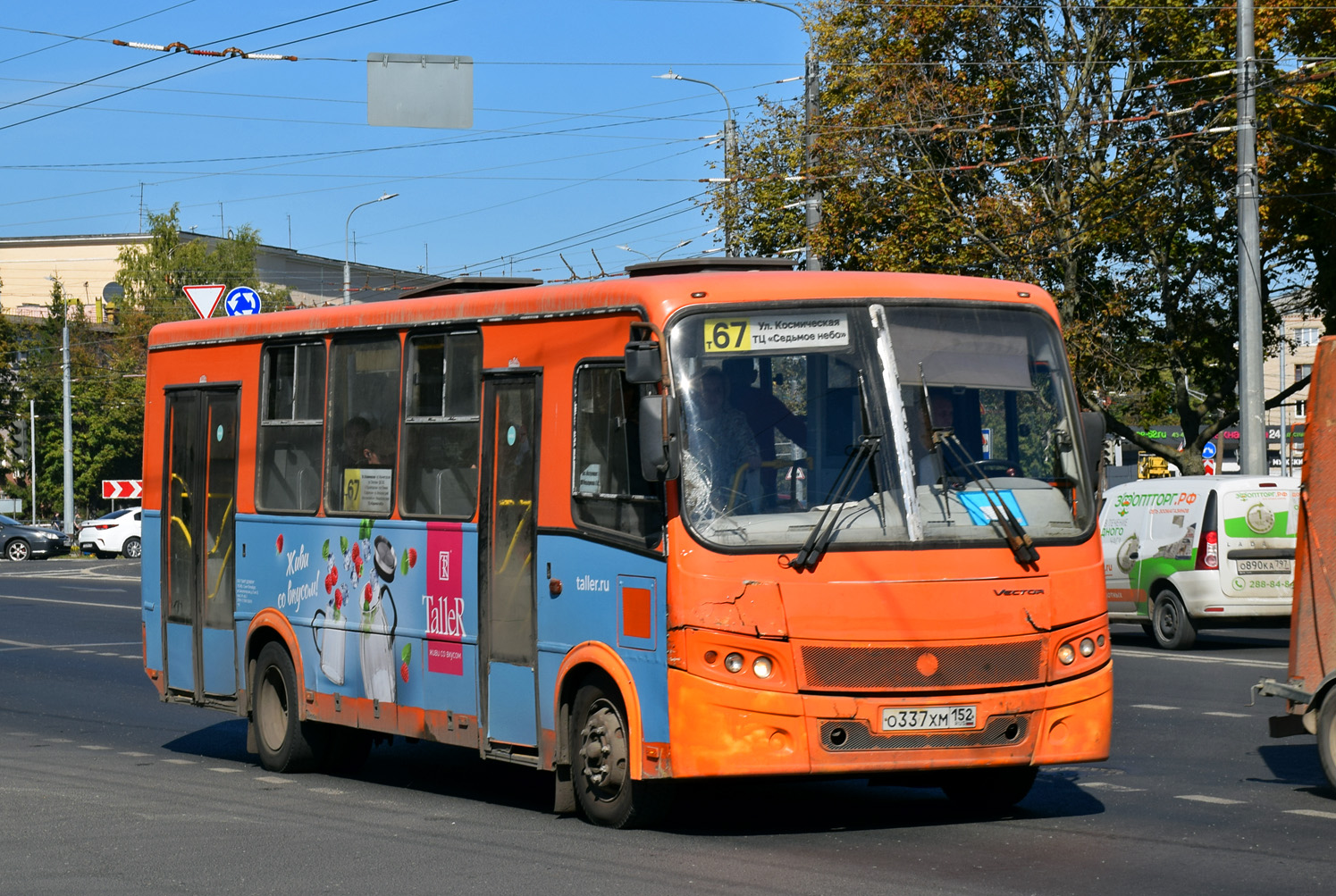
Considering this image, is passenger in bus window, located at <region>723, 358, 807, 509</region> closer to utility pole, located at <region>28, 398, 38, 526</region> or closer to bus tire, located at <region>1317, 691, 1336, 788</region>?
bus tire, located at <region>1317, 691, 1336, 788</region>

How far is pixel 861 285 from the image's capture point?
9164 mm

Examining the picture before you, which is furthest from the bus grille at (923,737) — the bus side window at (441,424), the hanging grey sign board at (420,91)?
the hanging grey sign board at (420,91)

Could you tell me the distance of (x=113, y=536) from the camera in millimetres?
51875

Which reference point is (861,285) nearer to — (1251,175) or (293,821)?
(293,821)

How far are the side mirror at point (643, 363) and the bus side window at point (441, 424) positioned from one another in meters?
1.88

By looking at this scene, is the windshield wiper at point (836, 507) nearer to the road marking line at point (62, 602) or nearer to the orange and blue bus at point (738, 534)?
the orange and blue bus at point (738, 534)

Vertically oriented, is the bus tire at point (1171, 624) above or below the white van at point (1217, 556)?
below

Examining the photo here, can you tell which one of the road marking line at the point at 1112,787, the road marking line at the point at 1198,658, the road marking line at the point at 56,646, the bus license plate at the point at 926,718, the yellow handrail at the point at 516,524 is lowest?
the road marking line at the point at 56,646

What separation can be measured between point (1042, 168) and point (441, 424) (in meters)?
26.8

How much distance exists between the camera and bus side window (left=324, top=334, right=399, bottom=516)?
11109 mm

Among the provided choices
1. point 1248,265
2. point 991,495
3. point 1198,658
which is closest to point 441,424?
point 991,495

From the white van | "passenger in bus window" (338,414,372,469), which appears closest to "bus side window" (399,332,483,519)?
"passenger in bus window" (338,414,372,469)

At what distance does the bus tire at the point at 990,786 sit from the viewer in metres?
9.47

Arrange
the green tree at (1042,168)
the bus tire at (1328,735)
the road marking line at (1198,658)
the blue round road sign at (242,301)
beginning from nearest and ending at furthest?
the bus tire at (1328,735) → the road marking line at (1198,658) → the blue round road sign at (242,301) → the green tree at (1042,168)
